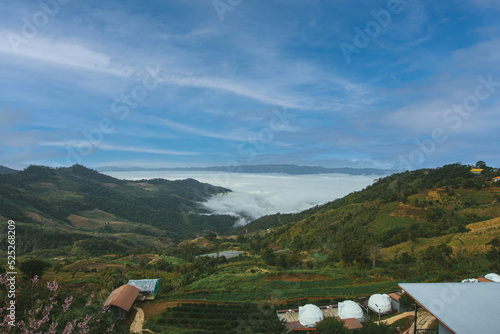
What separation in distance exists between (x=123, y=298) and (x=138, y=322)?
2.27 m

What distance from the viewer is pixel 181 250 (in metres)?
60.6

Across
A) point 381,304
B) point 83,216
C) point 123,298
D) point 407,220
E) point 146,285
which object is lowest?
point 146,285

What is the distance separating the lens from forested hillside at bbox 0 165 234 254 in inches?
3043

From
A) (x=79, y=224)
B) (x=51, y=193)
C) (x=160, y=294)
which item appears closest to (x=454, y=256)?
(x=160, y=294)

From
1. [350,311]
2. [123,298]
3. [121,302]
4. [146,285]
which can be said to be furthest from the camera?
[146,285]

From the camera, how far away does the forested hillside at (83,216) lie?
254 feet

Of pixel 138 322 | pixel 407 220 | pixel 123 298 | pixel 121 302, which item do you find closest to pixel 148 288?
pixel 123 298

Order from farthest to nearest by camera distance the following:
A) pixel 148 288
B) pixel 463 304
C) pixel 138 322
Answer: pixel 148 288, pixel 138 322, pixel 463 304

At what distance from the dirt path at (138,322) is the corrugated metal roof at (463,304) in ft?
56.4

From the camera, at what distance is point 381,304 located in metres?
19.2

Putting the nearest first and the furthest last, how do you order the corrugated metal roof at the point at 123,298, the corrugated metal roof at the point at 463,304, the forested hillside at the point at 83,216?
the corrugated metal roof at the point at 463,304 < the corrugated metal roof at the point at 123,298 < the forested hillside at the point at 83,216

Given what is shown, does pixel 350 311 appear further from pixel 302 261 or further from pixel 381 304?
pixel 302 261

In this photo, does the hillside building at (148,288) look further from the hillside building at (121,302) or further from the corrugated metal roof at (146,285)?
the hillside building at (121,302)

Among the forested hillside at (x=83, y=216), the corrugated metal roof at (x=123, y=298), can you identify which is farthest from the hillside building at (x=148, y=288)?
the forested hillside at (x=83, y=216)
